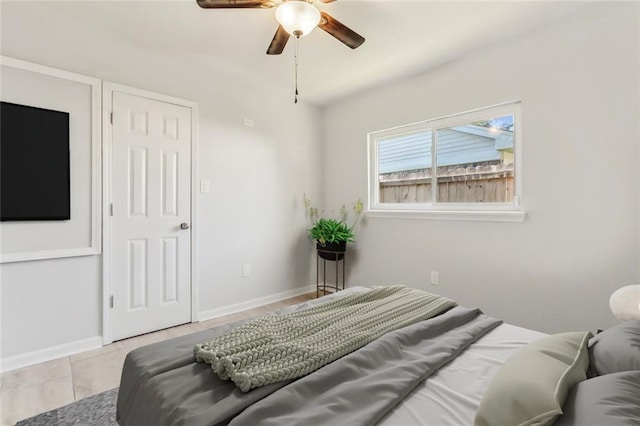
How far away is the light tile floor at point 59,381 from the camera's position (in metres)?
1.71

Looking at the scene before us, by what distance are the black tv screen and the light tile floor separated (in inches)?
40.9

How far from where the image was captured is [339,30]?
1.91 m

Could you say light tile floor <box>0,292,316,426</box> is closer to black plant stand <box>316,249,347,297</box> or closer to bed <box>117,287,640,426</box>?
bed <box>117,287,640,426</box>

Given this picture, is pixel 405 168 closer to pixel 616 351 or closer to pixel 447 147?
pixel 447 147

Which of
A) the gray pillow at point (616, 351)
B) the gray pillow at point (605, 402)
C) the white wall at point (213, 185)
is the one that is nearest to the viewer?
the gray pillow at point (605, 402)

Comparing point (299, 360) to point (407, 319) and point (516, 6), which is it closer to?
point (407, 319)

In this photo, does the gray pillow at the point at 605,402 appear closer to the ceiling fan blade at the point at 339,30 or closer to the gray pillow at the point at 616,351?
the gray pillow at the point at 616,351

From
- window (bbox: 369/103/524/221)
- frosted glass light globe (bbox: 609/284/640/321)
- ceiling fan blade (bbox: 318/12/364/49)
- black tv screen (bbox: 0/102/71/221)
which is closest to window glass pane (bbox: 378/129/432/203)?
window (bbox: 369/103/524/221)

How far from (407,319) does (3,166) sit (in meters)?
2.70

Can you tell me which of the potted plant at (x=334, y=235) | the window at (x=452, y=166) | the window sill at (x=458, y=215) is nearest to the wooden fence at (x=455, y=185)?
the window at (x=452, y=166)

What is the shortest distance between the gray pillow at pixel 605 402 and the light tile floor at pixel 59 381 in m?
2.31

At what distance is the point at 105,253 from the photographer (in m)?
2.45

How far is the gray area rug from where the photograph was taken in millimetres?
1568

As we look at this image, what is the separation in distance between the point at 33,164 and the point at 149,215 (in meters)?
0.83
